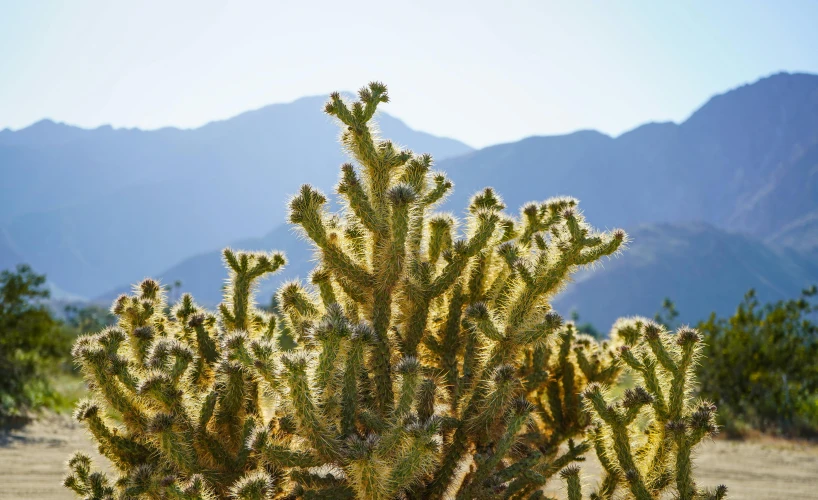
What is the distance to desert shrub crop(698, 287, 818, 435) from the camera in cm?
1666

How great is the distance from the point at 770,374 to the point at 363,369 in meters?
16.5

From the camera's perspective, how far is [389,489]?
2.63 meters

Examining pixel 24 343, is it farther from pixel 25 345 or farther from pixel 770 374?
pixel 770 374

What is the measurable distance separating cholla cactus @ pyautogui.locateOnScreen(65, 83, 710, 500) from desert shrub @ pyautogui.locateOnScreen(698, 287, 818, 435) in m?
14.8

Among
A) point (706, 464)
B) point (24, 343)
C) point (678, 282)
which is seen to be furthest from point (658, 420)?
point (678, 282)

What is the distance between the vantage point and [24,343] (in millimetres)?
14961

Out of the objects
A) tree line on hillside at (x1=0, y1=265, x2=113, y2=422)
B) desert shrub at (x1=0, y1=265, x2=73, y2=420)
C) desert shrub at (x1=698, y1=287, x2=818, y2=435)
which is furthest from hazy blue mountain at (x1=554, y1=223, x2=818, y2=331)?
desert shrub at (x1=0, y1=265, x2=73, y2=420)

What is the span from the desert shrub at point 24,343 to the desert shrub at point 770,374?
15.4m

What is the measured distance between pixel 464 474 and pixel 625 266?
7708 inches

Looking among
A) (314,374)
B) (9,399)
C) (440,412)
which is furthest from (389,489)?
(9,399)

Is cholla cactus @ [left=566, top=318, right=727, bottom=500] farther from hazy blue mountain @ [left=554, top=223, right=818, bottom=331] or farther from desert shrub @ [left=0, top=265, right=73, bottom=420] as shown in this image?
hazy blue mountain @ [left=554, top=223, right=818, bottom=331]

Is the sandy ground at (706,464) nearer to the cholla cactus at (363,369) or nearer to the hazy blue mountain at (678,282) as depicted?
the cholla cactus at (363,369)

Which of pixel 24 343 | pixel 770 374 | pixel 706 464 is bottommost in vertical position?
pixel 706 464

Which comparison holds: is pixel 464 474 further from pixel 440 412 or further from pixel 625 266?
pixel 625 266
